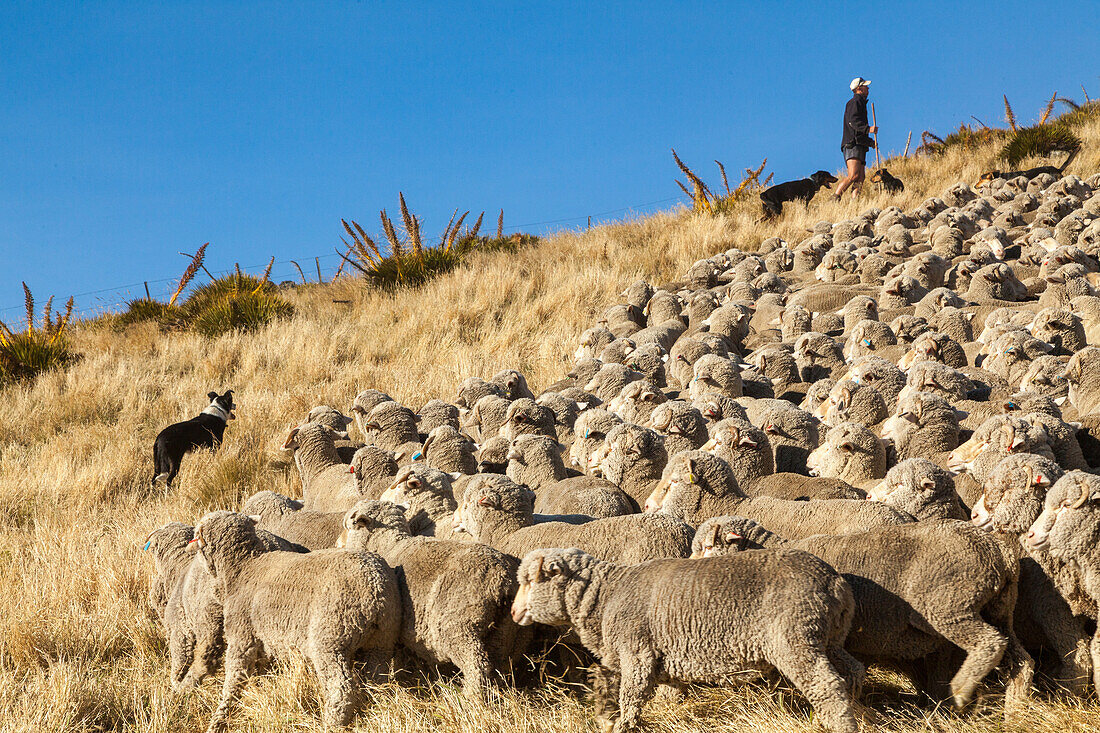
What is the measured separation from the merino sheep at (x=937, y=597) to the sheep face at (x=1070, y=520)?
222 millimetres

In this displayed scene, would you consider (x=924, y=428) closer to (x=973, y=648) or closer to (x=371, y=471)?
(x=973, y=648)

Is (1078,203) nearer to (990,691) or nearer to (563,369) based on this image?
(563,369)

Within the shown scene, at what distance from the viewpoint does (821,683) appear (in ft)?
10.8

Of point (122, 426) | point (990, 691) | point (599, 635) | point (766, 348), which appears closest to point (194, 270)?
point (122, 426)

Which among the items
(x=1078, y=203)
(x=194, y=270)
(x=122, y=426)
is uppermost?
(x=194, y=270)

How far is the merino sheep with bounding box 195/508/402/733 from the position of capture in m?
3.95

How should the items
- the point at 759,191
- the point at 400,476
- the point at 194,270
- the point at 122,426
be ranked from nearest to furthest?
the point at 400,476 < the point at 122,426 < the point at 194,270 < the point at 759,191

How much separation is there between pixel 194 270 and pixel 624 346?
9.80 m

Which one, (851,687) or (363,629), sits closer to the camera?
(851,687)

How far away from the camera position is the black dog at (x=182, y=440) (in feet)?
30.0

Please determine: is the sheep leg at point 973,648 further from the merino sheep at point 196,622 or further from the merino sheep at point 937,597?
the merino sheep at point 196,622

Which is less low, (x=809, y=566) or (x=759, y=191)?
(x=759, y=191)

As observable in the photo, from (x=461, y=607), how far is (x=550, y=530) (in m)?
0.84

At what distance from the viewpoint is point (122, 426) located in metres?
10.9
